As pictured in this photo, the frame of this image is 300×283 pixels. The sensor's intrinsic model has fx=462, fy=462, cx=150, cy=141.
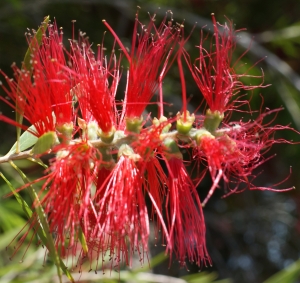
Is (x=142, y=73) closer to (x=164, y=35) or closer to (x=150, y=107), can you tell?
(x=164, y=35)

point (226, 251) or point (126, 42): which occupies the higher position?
point (126, 42)

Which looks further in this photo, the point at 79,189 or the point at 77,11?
Result: the point at 77,11

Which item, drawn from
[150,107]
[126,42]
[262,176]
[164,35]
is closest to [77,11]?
[126,42]

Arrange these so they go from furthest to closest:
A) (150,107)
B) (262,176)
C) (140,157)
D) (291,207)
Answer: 1. (291,207)
2. (262,176)
3. (150,107)
4. (140,157)

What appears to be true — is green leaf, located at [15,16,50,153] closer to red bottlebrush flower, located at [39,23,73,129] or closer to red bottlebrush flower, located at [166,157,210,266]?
red bottlebrush flower, located at [39,23,73,129]

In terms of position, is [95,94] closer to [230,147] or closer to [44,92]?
[44,92]

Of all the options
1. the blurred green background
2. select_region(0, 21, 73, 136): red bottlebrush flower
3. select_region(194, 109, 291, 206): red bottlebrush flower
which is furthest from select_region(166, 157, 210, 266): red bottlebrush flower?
the blurred green background

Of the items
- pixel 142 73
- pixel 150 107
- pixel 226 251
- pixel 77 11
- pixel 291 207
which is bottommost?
pixel 226 251

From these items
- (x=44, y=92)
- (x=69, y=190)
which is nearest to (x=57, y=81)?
(x=44, y=92)
